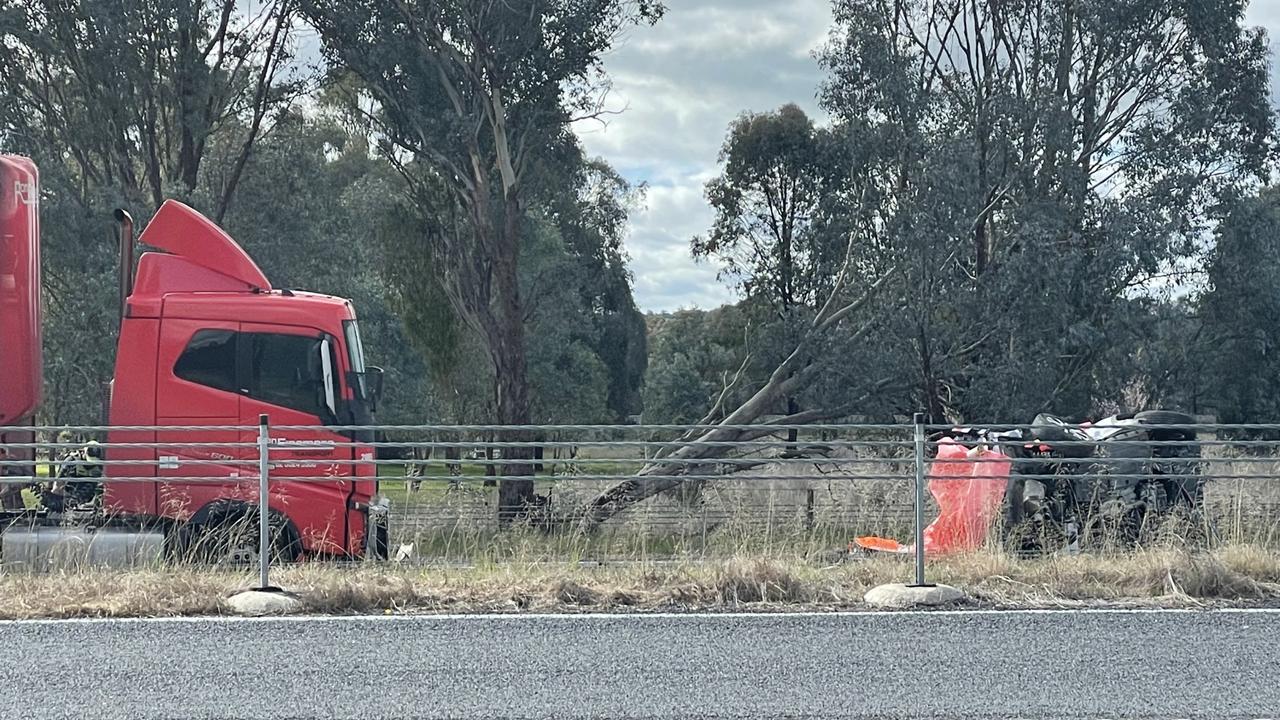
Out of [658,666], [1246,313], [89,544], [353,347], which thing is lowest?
[658,666]

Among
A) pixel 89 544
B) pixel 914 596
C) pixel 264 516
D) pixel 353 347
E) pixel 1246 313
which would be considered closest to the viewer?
pixel 914 596

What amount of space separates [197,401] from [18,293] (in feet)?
6.49

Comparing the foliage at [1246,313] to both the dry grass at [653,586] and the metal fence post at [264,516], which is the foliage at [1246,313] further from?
the metal fence post at [264,516]

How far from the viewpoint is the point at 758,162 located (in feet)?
89.6

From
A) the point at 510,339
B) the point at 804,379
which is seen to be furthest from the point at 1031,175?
the point at 510,339

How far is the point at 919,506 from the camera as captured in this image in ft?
29.9

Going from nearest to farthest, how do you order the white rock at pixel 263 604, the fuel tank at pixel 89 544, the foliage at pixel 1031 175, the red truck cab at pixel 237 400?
1. the white rock at pixel 263 604
2. the fuel tank at pixel 89 544
3. the red truck cab at pixel 237 400
4. the foliage at pixel 1031 175

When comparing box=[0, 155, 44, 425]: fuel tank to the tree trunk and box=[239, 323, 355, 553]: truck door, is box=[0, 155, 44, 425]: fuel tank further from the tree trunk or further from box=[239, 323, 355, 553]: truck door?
the tree trunk

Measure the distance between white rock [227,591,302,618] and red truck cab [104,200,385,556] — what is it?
116 inches

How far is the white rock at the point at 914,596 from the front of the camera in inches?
337

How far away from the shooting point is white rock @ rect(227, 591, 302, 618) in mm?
8305

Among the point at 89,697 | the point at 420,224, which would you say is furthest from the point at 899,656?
the point at 420,224

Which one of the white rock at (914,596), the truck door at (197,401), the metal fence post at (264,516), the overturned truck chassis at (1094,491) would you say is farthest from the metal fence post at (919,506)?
the truck door at (197,401)

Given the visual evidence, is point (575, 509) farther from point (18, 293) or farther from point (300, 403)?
point (18, 293)
